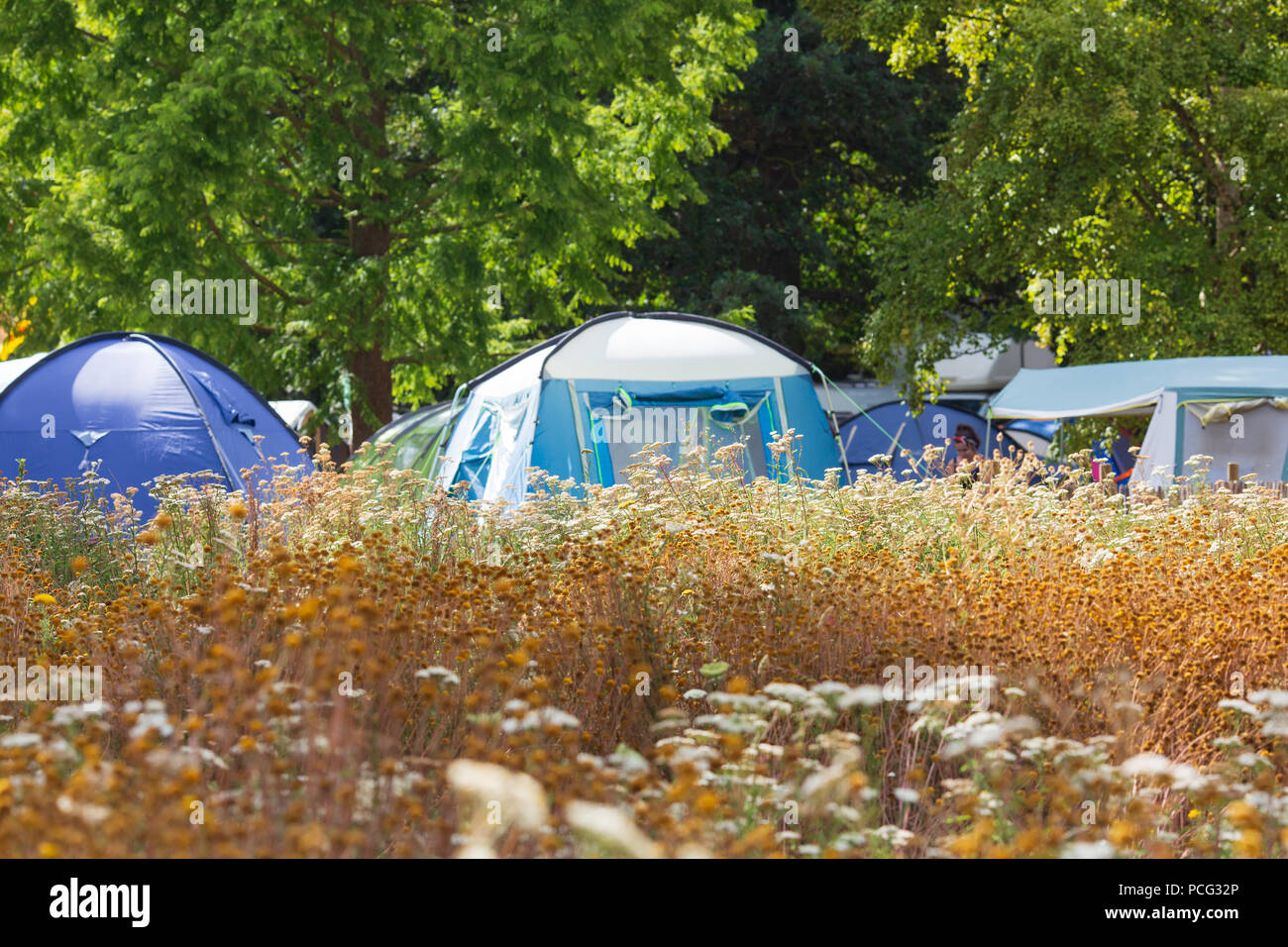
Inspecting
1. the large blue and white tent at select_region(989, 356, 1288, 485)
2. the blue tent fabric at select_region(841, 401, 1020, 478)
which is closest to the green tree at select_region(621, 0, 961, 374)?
the blue tent fabric at select_region(841, 401, 1020, 478)

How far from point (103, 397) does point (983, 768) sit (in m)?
8.53

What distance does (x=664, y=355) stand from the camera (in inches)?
437

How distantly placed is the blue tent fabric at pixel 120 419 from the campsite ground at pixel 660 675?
123 inches

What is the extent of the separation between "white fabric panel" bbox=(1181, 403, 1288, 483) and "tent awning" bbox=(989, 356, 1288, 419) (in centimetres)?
24

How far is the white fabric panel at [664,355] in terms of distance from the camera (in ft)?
36.1

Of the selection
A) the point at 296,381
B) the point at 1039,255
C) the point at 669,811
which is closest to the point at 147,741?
the point at 669,811

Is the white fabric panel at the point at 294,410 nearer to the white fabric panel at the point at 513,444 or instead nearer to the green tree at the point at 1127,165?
the white fabric panel at the point at 513,444

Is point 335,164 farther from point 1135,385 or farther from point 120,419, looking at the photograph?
point 1135,385

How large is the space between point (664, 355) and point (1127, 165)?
794 centimetres

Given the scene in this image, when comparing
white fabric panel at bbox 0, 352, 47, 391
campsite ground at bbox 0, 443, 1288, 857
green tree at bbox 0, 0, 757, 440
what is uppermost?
green tree at bbox 0, 0, 757, 440

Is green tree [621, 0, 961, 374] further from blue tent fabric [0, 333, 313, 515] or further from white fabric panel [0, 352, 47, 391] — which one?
blue tent fabric [0, 333, 313, 515]

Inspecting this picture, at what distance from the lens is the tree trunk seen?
1449cm

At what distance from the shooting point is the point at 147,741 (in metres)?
2.24

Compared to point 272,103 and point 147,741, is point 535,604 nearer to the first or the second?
point 147,741
